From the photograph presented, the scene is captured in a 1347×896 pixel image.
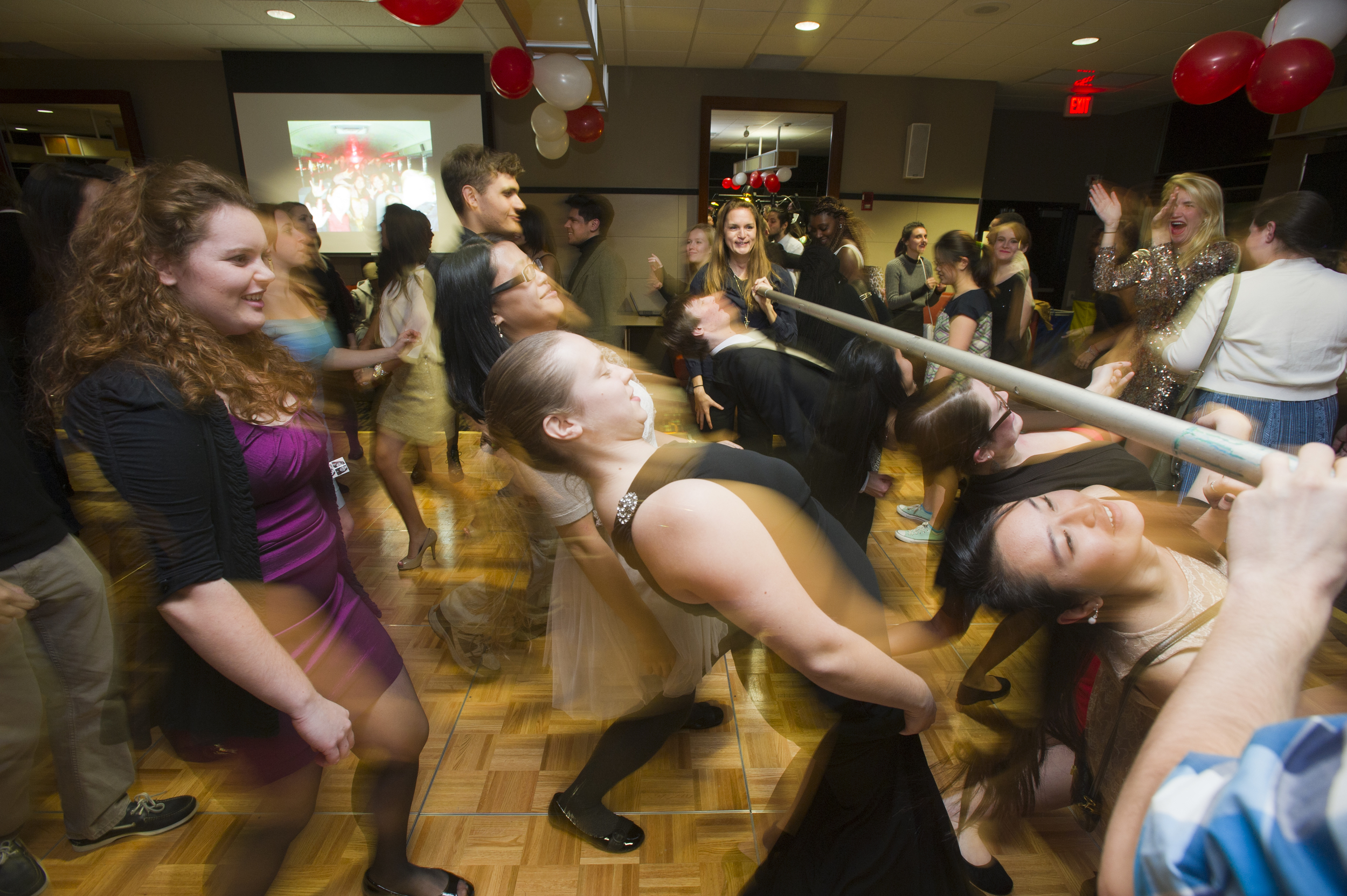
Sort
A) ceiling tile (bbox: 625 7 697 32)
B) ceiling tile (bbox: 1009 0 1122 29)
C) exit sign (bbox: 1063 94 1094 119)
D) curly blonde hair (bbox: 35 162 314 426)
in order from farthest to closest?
exit sign (bbox: 1063 94 1094 119), ceiling tile (bbox: 625 7 697 32), ceiling tile (bbox: 1009 0 1122 29), curly blonde hair (bbox: 35 162 314 426)

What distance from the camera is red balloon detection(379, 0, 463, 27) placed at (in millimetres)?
2736

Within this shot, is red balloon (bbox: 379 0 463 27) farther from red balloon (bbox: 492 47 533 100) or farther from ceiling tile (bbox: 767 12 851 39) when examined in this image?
ceiling tile (bbox: 767 12 851 39)

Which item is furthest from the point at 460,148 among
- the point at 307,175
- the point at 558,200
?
the point at 307,175

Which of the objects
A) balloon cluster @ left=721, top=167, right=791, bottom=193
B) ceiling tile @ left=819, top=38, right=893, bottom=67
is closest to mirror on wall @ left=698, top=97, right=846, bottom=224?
balloon cluster @ left=721, top=167, right=791, bottom=193

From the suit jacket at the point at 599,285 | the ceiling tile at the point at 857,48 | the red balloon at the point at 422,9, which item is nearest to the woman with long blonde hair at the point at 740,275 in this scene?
the suit jacket at the point at 599,285

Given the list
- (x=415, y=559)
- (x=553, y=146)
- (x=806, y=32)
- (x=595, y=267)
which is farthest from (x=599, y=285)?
(x=806, y=32)

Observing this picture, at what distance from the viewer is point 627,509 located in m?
0.77

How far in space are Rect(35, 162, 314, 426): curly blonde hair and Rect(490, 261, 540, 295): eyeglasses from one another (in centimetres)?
62

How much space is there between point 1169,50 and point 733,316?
660 cm

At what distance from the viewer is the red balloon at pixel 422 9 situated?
274cm

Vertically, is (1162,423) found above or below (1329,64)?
below

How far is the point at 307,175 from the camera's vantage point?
651 cm

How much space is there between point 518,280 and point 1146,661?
1.38 meters

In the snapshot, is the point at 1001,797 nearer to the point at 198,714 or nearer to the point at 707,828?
the point at 707,828
